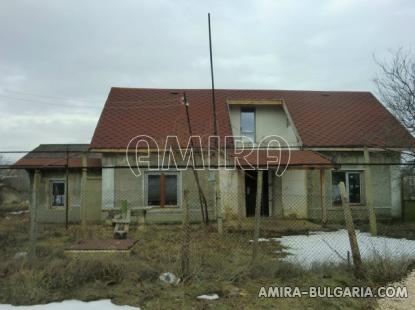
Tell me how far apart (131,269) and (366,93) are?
791 inches

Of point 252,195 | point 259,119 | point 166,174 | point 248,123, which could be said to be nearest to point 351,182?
point 252,195

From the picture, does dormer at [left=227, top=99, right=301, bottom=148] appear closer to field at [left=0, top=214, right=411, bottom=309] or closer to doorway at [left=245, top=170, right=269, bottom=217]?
doorway at [left=245, top=170, right=269, bottom=217]

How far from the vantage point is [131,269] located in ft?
21.8

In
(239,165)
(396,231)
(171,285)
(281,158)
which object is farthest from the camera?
(281,158)

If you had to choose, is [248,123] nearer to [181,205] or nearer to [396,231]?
[181,205]

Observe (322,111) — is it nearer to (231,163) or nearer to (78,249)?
(231,163)

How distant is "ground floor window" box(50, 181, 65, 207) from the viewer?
1792 cm

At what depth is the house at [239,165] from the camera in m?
16.9

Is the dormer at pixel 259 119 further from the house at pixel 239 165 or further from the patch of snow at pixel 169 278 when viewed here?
the patch of snow at pixel 169 278

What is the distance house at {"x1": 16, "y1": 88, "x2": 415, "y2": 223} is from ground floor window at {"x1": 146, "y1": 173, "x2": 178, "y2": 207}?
0.13 feet

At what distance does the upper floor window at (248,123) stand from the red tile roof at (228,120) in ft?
3.17

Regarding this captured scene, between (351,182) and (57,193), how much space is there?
40.1ft

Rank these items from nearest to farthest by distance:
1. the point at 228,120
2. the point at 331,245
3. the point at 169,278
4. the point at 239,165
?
the point at 169,278, the point at 331,245, the point at 239,165, the point at 228,120

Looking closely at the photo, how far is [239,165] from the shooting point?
15969mm
